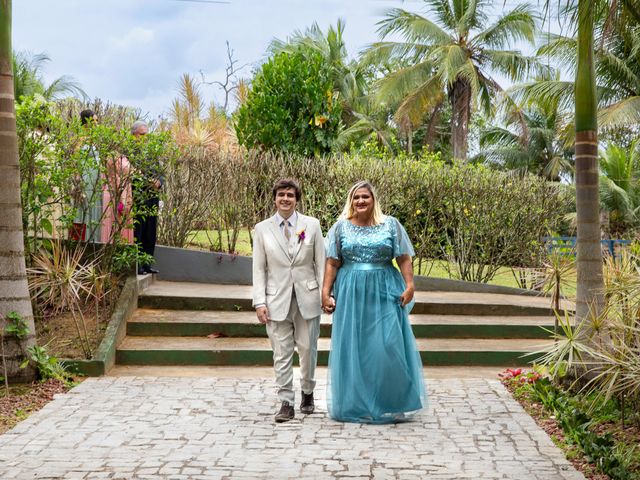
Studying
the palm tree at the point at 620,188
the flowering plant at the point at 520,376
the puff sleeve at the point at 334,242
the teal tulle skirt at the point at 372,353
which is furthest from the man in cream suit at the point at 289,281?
the palm tree at the point at 620,188

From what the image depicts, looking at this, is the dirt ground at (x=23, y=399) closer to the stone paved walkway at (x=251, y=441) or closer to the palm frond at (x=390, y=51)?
the stone paved walkway at (x=251, y=441)

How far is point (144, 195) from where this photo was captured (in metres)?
11.4

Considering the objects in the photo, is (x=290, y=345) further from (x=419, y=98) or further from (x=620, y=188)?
(x=419, y=98)

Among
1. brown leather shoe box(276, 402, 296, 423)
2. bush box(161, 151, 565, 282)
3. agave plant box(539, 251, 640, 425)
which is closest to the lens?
agave plant box(539, 251, 640, 425)

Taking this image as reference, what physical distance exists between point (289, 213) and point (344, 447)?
214 cm

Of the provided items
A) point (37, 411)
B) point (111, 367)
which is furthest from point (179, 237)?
point (37, 411)

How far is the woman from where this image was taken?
23.8 ft

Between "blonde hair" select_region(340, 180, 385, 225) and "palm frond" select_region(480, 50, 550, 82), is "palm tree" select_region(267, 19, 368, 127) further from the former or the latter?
"blonde hair" select_region(340, 180, 385, 225)

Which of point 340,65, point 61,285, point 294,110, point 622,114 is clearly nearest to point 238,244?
point 294,110

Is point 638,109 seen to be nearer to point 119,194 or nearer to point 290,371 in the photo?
point 119,194

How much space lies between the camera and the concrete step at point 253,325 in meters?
10.6

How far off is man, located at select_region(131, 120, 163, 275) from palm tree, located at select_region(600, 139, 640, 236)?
20734mm

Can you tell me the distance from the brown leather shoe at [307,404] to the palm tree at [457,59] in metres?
26.6

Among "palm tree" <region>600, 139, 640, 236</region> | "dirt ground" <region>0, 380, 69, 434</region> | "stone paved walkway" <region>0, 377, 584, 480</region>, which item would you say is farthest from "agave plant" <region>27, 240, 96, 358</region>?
Answer: "palm tree" <region>600, 139, 640, 236</region>
